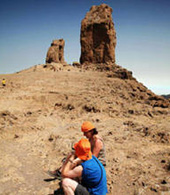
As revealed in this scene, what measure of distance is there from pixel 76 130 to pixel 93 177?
508cm

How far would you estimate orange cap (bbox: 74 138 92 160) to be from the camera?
2633 mm

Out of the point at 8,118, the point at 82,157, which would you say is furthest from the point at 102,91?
the point at 82,157

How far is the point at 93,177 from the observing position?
265cm

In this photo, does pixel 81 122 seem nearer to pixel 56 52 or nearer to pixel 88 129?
pixel 88 129

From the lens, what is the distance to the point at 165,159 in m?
4.79

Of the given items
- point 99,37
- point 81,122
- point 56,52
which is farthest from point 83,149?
point 56,52

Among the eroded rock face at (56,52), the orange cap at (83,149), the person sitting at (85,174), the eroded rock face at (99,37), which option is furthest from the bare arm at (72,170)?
the eroded rock face at (56,52)

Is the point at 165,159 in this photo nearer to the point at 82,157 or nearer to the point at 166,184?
the point at 166,184

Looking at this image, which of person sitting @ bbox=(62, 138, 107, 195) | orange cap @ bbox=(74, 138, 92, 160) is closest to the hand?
person sitting @ bbox=(62, 138, 107, 195)

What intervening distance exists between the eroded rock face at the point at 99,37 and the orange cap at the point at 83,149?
17.0 m

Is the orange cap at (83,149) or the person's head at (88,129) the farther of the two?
the person's head at (88,129)

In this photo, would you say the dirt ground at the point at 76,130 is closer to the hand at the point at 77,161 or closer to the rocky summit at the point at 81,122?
the rocky summit at the point at 81,122

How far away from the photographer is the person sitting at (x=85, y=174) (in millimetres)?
2646

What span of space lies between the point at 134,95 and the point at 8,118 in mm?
8601
